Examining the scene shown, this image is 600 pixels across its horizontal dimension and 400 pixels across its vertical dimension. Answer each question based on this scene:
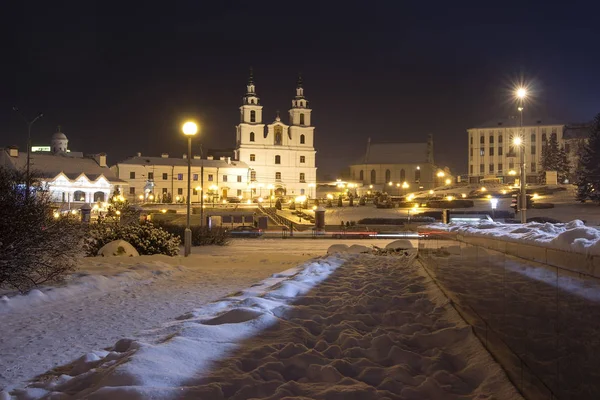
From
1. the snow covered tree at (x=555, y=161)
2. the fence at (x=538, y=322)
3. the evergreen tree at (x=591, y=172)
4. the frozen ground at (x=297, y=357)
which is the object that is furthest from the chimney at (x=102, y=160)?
the fence at (x=538, y=322)

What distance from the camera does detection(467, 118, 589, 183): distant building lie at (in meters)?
112

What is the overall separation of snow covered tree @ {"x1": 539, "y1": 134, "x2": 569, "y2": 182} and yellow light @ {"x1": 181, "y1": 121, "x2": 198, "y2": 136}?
292 ft

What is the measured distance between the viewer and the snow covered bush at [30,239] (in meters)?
10.8

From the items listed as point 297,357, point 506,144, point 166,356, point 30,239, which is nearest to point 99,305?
point 30,239

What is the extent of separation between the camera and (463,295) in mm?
8461

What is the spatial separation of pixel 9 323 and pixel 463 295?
721cm

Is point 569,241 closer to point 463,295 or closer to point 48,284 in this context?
point 463,295

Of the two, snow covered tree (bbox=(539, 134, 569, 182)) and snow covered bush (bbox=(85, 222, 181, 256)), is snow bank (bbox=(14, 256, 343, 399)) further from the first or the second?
snow covered tree (bbox=(539, 134, 569, 182))

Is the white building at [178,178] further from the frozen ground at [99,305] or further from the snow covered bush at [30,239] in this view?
the snow covered bush at [30,239]

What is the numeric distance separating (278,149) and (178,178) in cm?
2298

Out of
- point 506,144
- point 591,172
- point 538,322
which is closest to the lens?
point 538,322

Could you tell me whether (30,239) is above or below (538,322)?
above

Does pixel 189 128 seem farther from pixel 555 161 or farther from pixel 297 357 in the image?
pixel 555 161

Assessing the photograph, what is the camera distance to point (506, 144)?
114m
